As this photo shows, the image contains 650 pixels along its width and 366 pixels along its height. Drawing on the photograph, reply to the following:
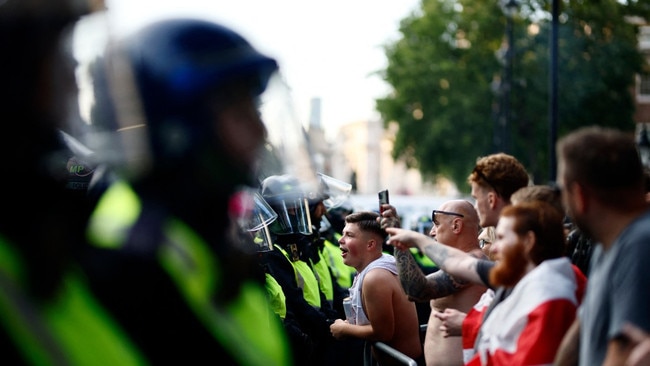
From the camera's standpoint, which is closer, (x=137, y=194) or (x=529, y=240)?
(x=137, y=194)

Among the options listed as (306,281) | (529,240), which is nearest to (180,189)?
(529,240)

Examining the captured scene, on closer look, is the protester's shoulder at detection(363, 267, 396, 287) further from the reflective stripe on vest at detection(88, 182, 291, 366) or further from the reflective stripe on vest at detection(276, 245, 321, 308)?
the reflective stripe on vest at detection(88, 182, 291, 366)

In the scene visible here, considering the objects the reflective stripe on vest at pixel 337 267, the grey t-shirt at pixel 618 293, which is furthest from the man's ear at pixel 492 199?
the reflective stripe on vest at pixel 337 267

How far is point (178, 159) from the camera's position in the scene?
1453 millimetres

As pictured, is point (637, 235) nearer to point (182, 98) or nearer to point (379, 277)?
point (182, 98)

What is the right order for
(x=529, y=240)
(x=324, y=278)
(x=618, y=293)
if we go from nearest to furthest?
1. (x=618, y=293)
2. (x=529, y=240)
3. (x=324, y=278)

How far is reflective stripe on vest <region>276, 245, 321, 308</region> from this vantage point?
19.7 feet

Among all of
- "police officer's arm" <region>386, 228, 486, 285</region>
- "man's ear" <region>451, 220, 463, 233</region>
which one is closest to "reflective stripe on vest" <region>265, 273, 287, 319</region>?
"man's ear" <region>451, 220, 463, 233</region>

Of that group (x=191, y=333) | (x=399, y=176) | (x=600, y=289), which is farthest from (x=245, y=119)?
(x=399, y=176)

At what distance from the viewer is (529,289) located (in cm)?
293

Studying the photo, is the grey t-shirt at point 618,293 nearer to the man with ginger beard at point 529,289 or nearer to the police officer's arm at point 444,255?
the man with ginger beard at point 529,289

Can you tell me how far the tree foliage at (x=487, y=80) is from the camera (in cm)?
3416

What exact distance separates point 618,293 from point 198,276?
132 centimetres

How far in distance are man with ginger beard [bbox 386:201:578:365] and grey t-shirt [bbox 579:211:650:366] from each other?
1.07 ft
